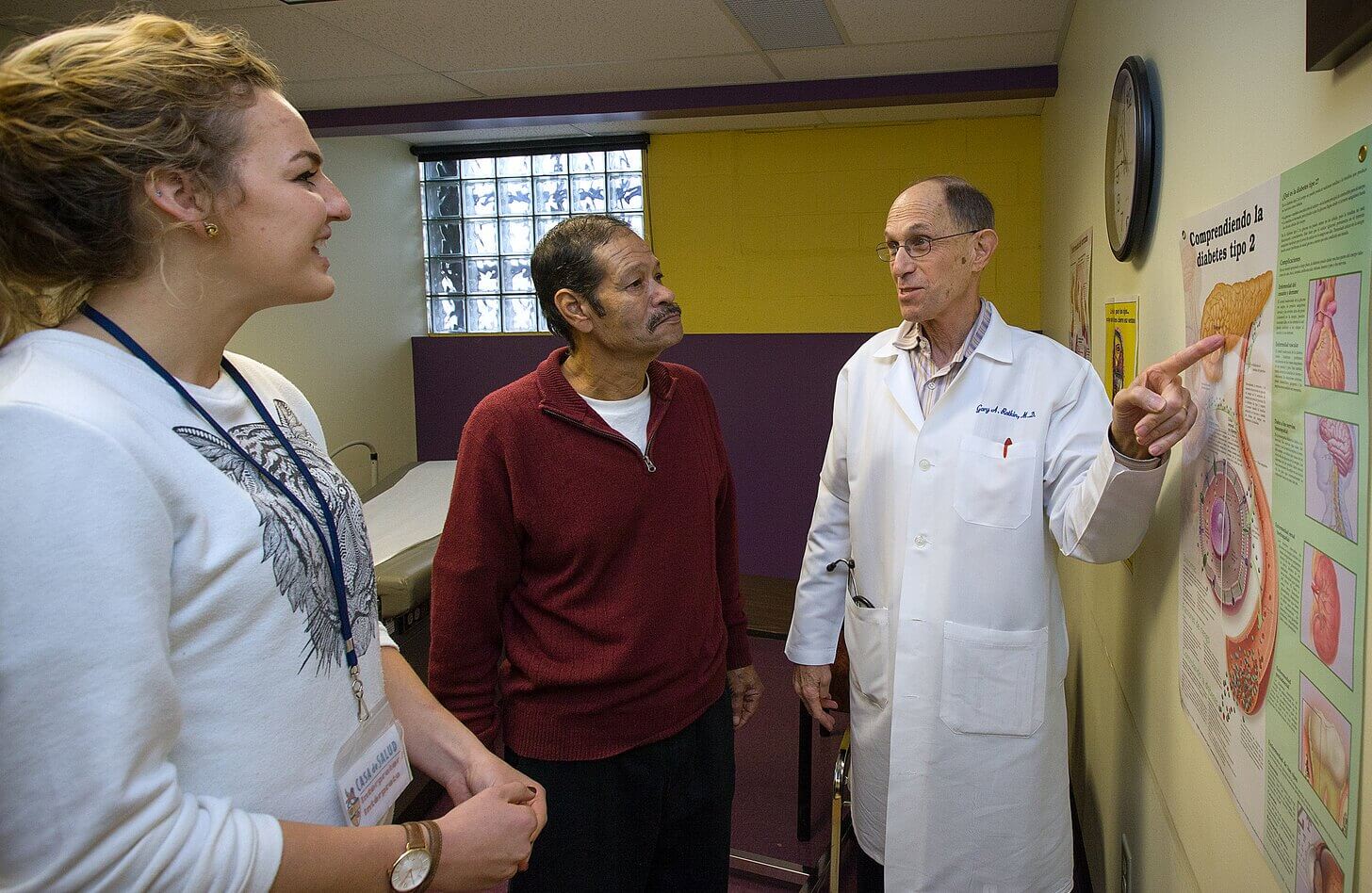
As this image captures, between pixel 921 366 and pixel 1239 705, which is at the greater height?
pixel 921 366

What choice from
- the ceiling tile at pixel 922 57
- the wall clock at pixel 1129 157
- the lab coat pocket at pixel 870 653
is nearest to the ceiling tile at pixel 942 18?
the ceiling tile at pixel 922 57

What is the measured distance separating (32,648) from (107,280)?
35 cm

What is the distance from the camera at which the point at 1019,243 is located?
15.3 feet

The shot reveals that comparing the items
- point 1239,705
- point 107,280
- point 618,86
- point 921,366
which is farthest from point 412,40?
point 1239,705

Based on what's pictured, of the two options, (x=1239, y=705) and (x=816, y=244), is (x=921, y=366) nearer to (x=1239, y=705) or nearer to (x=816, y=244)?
(x=1239, y=705)

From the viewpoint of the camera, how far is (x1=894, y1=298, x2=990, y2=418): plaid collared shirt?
5.99 ft

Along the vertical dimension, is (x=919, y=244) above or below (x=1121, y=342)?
above

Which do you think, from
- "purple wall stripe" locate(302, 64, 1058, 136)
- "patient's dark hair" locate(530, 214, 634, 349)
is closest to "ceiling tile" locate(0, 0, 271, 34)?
"purple wall stripe" locate(302, 64, 1058, 136)

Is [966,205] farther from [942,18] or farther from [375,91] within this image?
[375,91]

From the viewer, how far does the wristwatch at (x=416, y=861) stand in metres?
0.84

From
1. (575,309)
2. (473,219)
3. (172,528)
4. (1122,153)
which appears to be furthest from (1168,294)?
(473,219)

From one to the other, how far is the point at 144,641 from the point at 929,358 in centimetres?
158

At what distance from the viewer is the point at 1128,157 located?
171 cm

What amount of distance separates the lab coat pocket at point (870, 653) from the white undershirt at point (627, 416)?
0.61m
